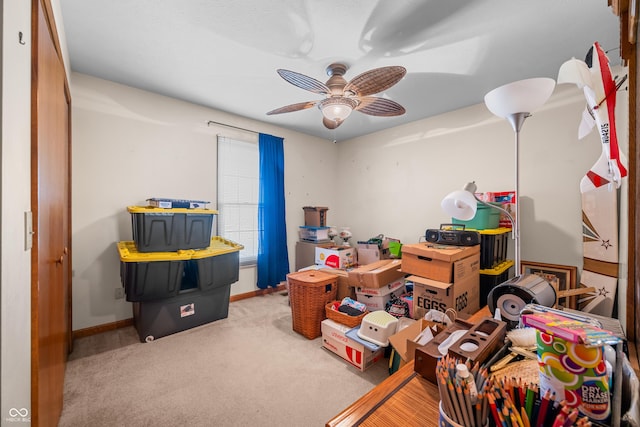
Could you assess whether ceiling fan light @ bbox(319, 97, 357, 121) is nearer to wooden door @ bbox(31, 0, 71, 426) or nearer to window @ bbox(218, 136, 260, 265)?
wooden door @ bbox(31, 0, 71, 426)

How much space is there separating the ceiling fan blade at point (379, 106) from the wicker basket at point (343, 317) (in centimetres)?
182

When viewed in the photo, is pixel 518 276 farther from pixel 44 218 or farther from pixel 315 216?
pixel 315 216

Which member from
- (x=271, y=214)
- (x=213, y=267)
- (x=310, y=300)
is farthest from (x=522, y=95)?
(x=271, y=214)

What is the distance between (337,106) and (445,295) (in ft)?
5.45

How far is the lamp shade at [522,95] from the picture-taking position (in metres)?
1.14

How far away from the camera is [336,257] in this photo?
3.41 metres

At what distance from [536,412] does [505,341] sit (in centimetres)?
46

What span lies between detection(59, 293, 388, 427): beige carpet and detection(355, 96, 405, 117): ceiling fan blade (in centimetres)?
216

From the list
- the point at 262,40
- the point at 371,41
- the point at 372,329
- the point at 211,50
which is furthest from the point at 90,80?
the point at 372,329

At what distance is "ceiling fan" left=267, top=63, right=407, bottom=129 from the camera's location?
1.67m

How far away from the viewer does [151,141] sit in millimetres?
2799

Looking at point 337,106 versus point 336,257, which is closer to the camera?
point 337,106

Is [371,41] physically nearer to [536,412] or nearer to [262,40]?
[262,40]

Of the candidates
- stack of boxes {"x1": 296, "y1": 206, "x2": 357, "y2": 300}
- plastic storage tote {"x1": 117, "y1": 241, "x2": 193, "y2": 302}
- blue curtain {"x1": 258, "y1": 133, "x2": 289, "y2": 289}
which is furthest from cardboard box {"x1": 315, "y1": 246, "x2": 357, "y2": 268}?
plastic storage tote {"x1": 117, "y1": 241, "x2": 193, "y2": 302}
